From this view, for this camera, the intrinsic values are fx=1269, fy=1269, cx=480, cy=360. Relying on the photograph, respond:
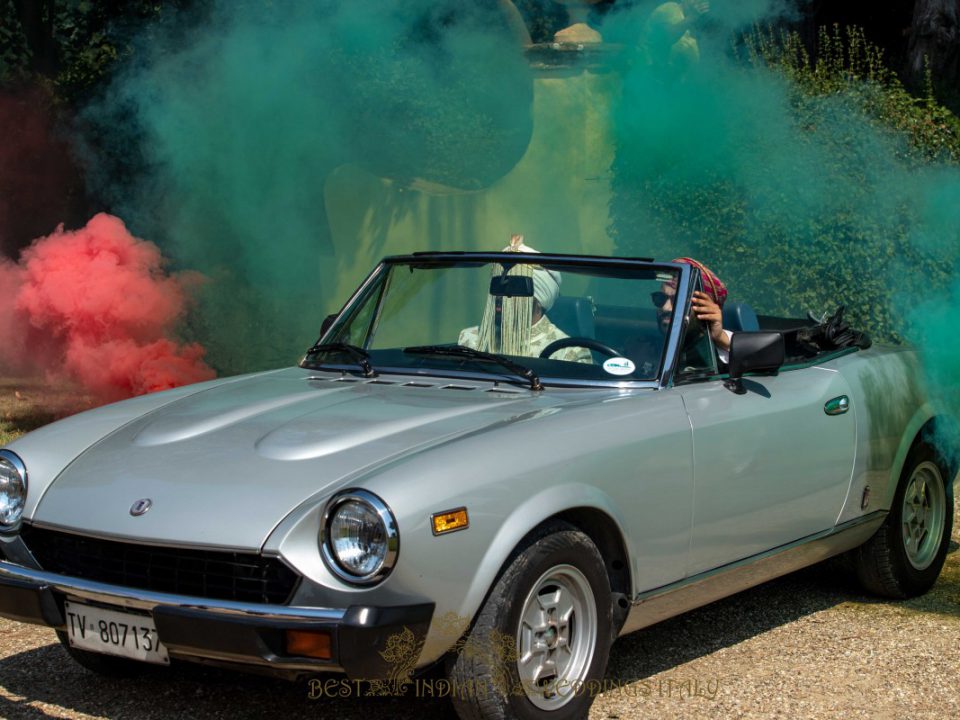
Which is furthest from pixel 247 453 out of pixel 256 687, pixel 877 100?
pixel 877 100

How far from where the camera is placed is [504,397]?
4.21 meters

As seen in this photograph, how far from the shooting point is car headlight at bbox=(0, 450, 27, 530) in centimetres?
383

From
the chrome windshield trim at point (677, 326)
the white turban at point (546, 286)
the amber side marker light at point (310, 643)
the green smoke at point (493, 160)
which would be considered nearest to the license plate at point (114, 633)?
the amber side marker light at point (310, 643)

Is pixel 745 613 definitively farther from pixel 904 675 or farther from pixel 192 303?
pixel 192 303

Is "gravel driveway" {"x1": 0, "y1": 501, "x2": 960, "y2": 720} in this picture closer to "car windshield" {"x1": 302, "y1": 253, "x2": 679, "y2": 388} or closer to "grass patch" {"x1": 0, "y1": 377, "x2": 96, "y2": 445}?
"car windshield" {"x1": 302, "y1": 253, "x2": 679, "y2": 388}

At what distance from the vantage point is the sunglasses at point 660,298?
463cm

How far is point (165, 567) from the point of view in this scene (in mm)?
3451

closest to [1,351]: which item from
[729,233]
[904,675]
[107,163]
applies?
[107,163]

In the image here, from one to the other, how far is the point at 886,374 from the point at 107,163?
10163 mm

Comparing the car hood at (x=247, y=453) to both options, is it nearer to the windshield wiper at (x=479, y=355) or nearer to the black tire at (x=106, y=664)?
the windshield wiper at (x=479, y=355)

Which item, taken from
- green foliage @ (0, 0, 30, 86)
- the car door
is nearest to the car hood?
the car door

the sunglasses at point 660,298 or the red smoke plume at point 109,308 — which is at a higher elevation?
the sunglasses at point 660,298

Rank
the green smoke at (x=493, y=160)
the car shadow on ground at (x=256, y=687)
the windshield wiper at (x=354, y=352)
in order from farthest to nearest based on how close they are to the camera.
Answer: the green smoke at (x=493, y=160) < the windshield wiper at (x=354, y=352) < the car shadow on ground at (x=256, y=687)

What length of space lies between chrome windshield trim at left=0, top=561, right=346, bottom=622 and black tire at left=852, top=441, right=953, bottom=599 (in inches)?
115
